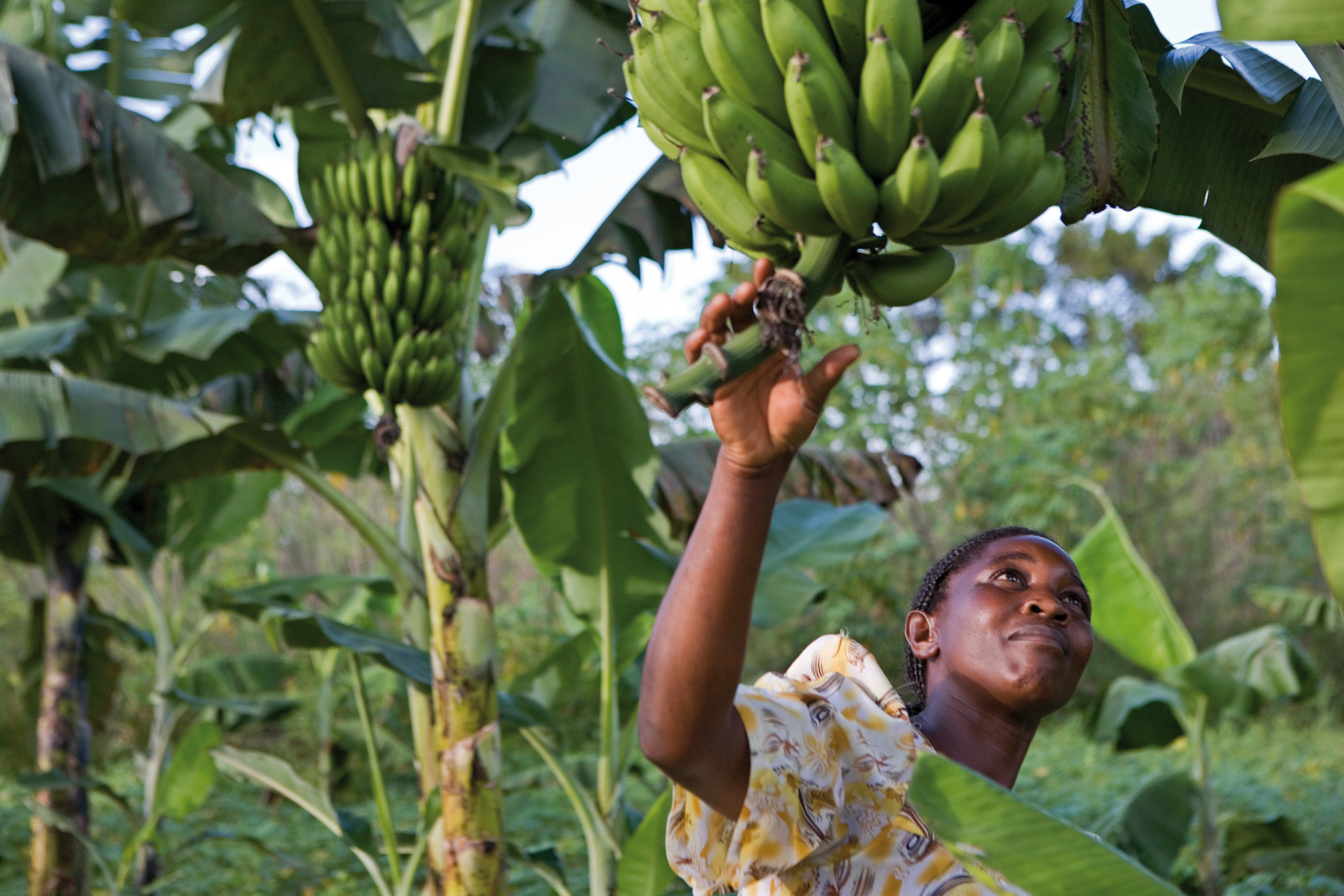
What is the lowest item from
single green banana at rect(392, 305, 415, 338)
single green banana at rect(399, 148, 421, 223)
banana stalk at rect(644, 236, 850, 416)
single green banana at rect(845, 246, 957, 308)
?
banana stalk at rect(644, 236, 850, 416)

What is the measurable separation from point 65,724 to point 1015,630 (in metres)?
4.43

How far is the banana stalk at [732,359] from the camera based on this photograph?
2.68ft

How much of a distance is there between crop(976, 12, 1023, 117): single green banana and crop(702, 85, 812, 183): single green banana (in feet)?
0.57

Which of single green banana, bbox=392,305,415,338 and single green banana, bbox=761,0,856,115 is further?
single green banana, bbox=392,305,415,338

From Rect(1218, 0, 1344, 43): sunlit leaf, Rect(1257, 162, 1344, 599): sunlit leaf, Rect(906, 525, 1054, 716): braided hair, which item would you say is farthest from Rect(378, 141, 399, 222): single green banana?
Rect(1257, 162, 1344, 599): sunlit leaf

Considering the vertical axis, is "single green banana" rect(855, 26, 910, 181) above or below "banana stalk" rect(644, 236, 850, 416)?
above

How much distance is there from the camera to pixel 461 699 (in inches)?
108

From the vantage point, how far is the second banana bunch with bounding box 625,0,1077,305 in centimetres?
92

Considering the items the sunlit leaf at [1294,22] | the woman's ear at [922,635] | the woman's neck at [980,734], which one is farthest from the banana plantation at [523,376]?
the woman's ear at [922,635]

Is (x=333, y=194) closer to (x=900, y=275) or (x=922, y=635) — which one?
(x=922, y=635)

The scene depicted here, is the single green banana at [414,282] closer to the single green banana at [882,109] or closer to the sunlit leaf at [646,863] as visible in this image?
the sunlit leaf at [646,863]

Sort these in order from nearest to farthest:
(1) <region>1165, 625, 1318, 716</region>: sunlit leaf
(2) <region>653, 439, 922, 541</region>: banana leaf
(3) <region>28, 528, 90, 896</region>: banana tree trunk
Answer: (2) <region>653, 439, 922, 541</region>: banana leaf
(1) <region>1165, 625, 1318, 716</region>: sunlit leaf
(3) <region>28, 528, 90, 896</region>: banana tree trunk

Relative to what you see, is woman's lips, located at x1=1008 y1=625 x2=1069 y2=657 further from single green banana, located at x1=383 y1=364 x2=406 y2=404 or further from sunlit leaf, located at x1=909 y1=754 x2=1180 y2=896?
single green banana, located at x1=383 y1=364 x2=406 y2=404

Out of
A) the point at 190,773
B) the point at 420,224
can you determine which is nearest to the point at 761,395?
the point at 420,224
